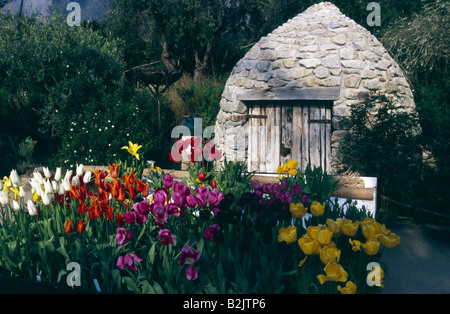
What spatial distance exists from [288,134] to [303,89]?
3.28 ft

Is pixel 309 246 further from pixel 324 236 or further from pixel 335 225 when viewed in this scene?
pixel 335 225

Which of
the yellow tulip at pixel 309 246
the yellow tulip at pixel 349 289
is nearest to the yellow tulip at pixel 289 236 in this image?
the yellow tulip at pixel 309 246

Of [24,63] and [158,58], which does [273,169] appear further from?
[158,58]

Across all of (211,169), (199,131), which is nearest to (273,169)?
(199,131)

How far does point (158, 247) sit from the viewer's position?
123 inches

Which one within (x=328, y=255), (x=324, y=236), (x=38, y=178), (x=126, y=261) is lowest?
(x=126, y=261)

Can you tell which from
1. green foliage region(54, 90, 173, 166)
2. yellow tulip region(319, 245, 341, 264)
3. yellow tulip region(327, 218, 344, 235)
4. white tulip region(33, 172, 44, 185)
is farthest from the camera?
green foliage region(54, 90, 173, 166)

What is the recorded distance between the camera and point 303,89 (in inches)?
320

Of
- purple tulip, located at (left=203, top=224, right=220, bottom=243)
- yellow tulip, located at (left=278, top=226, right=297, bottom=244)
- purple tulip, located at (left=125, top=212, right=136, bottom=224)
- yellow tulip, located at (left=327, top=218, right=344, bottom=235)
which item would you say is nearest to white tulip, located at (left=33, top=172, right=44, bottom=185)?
purple tulip, located at (left=125, top=212, right=136, bottom=224)

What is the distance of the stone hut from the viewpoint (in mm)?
8070

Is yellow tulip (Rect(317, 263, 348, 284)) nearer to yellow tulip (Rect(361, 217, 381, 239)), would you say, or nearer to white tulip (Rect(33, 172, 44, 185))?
yellow tulip (Rect(361, 217, 381, 239))

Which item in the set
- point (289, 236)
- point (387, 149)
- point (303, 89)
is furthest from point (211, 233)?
point (303, 89)

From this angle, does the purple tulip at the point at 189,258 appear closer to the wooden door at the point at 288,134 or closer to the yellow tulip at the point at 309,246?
the yellow tulip at the point at 309,246
